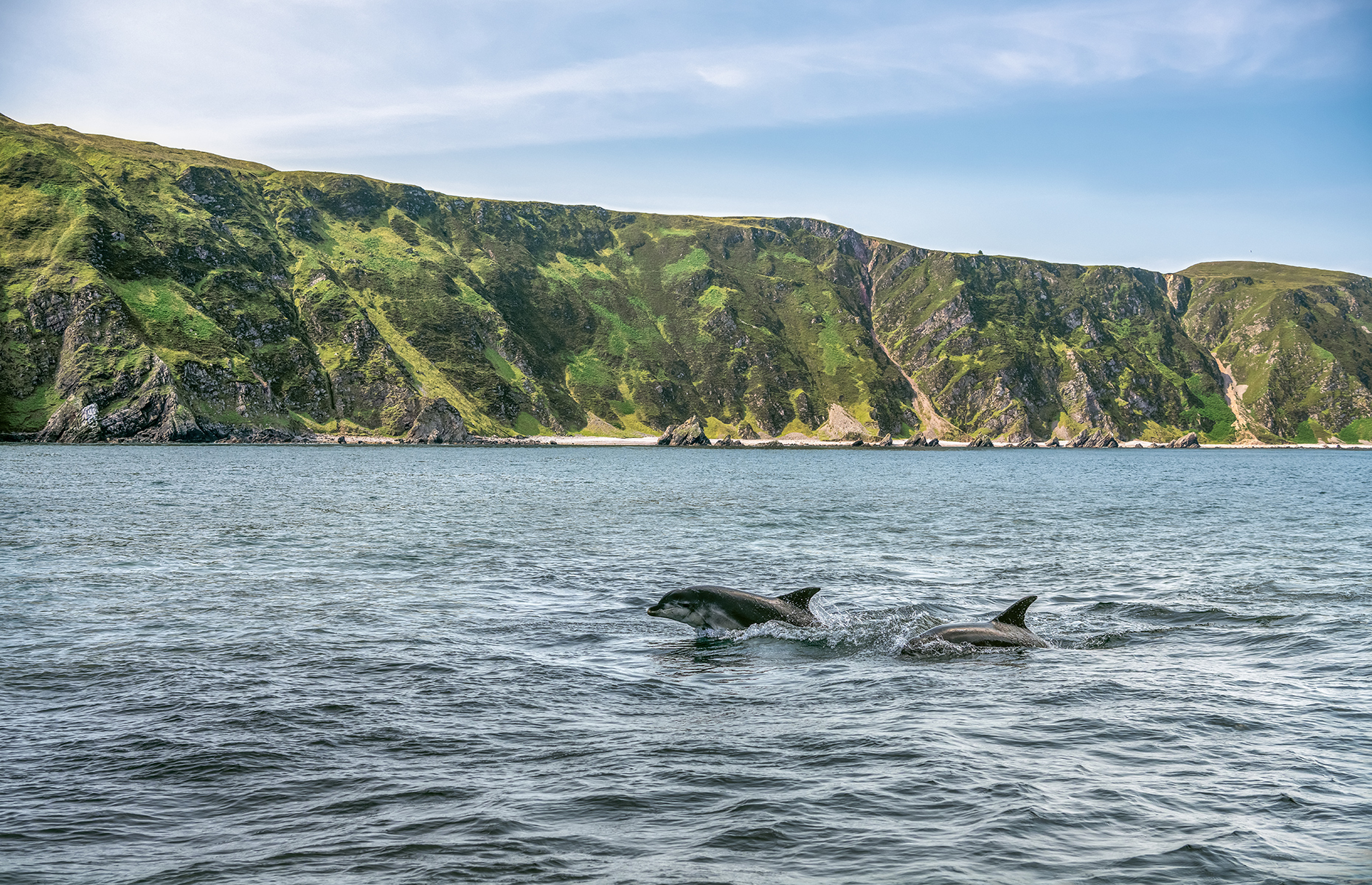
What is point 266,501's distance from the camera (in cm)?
7231

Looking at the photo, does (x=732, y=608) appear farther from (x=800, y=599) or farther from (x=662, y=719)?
(x=662, y=719)

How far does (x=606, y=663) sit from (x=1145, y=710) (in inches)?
465

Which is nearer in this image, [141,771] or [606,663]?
[141,771]

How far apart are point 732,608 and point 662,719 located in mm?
8670

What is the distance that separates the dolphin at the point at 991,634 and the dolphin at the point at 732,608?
11.3ft

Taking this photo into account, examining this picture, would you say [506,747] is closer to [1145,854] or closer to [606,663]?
[606,663]

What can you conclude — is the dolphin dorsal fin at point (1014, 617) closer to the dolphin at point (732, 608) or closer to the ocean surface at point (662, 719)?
the ocean surface at point (662, 719)

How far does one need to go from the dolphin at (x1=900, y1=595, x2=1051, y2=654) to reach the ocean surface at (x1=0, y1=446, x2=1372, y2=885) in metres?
0.38

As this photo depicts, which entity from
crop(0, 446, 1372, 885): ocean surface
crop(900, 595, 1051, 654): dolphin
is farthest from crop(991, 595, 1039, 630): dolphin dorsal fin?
crop(0, 446, 1372, 885): ocean surface

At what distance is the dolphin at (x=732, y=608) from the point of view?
25000mm

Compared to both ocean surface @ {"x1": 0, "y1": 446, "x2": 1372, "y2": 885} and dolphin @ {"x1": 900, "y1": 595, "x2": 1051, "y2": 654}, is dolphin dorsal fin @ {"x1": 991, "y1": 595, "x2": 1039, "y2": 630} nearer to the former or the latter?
dolphin @ {"x1": 900, "y1": 595, "x2": 1051, "y2": 654}

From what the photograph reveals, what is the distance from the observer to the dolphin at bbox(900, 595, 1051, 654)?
2253cm

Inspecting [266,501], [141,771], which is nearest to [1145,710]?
[141,771]

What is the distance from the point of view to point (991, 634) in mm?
22625
